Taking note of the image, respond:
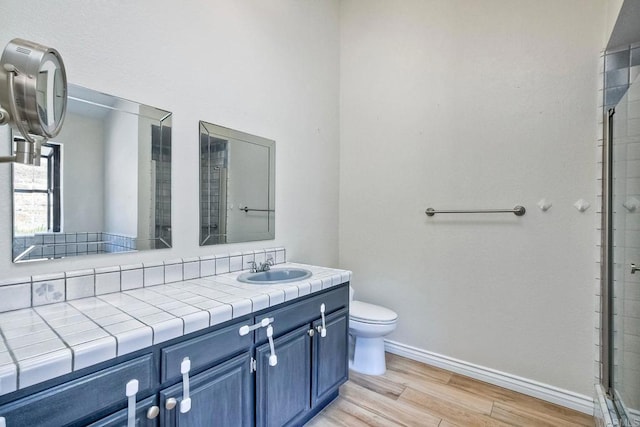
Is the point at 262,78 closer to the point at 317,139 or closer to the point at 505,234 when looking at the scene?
the point at 317,139

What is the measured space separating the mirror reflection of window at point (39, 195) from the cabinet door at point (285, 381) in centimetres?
103

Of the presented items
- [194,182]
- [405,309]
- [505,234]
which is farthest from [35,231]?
[505,234]

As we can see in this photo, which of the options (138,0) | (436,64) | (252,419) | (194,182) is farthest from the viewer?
(436,64)

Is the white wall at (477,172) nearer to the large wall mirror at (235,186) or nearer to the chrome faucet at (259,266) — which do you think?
the large wall mirror at (235,186)

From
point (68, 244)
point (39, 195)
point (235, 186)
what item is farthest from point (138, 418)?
point (235, 186)

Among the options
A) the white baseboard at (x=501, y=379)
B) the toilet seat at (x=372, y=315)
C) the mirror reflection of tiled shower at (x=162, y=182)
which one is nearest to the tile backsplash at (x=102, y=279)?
the mirror reflection of tiled shower at (x=162, y=182)

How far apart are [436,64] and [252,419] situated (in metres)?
2.62

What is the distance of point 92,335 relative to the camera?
0.91 meters

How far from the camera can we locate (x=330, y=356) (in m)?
1.80

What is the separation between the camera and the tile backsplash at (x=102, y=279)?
1141 millimetres

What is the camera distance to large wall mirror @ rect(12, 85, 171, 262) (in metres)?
1.23

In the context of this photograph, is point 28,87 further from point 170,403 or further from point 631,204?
point 631,204

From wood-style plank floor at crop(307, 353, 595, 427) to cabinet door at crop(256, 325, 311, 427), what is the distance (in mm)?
284

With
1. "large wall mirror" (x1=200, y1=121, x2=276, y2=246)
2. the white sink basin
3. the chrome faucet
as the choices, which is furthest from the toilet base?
"large wall mirror" (x1=200, y1=121, x2=276, y2=246)
